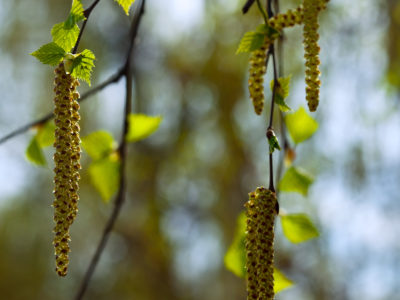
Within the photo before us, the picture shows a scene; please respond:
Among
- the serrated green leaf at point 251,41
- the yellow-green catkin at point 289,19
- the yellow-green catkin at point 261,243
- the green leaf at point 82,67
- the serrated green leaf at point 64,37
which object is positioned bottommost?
the yellow-green catkin at point 261,243

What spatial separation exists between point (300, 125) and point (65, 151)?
32 cm

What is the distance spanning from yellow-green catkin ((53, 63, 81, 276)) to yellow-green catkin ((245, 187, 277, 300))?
14 cm

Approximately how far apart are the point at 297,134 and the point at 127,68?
23 cm

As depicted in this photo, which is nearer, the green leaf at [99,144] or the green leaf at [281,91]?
the green leaf at [281,91]

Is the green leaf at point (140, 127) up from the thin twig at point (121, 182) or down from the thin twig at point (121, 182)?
up

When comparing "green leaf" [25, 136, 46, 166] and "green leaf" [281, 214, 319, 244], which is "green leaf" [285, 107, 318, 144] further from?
"green leaf" [25, 136, 46, 166]

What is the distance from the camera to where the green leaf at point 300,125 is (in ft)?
2.03

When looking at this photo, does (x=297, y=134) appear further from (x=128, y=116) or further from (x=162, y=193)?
(x=162, y=193)

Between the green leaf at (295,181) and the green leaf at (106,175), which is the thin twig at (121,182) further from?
the green leaf at (295,181)

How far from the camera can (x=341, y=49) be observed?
2.75m

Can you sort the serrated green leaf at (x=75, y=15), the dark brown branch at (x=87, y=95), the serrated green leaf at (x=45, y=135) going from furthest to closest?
the serrated green leaf at (x=45, y=135) < the dark brown branch at (x=87, y=95) < the serrated green leaf at (x=75, y=15)

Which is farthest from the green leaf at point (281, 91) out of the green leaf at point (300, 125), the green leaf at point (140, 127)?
the green leaf at point (140, 127)

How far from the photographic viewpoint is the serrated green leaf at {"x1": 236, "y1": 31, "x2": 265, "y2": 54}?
436mm

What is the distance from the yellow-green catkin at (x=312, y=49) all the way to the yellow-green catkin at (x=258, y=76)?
42 millimetres
